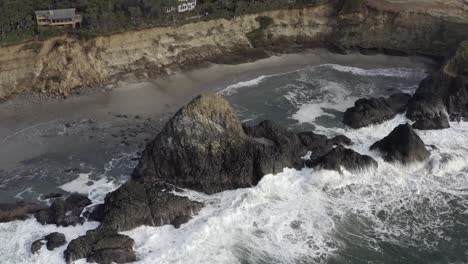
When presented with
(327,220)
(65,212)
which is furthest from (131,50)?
(327,220)

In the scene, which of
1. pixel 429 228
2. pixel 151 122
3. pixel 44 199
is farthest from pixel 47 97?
pixel 429 228

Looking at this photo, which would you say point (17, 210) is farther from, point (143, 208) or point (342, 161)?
point (342, 161)

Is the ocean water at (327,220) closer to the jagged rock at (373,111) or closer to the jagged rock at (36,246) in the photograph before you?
the jagged rock at (36,246)

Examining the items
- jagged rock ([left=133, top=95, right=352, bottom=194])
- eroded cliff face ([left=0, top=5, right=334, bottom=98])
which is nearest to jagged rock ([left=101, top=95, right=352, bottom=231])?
jagged rock ([left=133, top=95, right=352, bottom=194])

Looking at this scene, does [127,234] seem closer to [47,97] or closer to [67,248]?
[67,248]

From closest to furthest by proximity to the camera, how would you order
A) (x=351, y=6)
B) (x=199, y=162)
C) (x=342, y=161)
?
(x=199, y=162) → (x=342, y=161) → (x=351, y=6)
